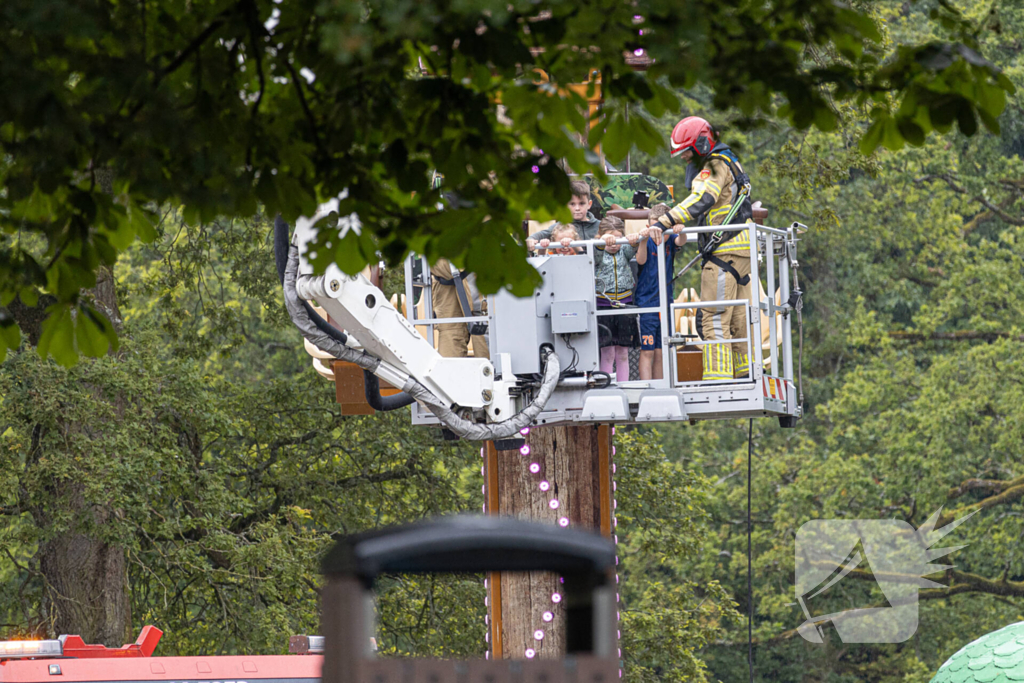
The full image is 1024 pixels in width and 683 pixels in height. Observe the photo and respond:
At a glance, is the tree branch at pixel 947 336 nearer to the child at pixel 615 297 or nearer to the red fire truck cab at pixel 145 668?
the child at pixel 615 297

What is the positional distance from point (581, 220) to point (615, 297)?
1.96 ft

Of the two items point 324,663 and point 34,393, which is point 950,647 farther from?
point 324,663

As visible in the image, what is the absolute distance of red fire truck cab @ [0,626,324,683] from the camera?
898cm

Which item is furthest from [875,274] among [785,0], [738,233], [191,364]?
[785,0]

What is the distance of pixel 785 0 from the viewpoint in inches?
159

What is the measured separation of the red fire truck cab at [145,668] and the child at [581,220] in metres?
3.17

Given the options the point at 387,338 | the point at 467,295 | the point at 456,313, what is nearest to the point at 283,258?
the point at 387,338

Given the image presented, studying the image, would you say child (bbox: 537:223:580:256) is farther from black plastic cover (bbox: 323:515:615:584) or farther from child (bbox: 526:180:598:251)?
black plastic cover (bbox: 323:515:615:584)

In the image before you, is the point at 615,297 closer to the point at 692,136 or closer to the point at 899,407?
the point at 692,136

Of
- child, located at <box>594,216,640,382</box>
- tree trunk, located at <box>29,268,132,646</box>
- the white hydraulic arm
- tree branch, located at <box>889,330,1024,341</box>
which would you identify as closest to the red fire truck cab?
the white hydraulic arm

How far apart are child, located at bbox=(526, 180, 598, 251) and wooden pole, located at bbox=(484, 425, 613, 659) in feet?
4.90

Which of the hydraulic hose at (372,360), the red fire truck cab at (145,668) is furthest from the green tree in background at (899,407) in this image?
the red fire truck cab at (145,668)

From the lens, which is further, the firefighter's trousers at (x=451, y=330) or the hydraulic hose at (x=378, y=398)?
the firefighter's trousers at (x=451, y=330)

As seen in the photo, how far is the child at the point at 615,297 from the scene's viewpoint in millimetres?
10141
